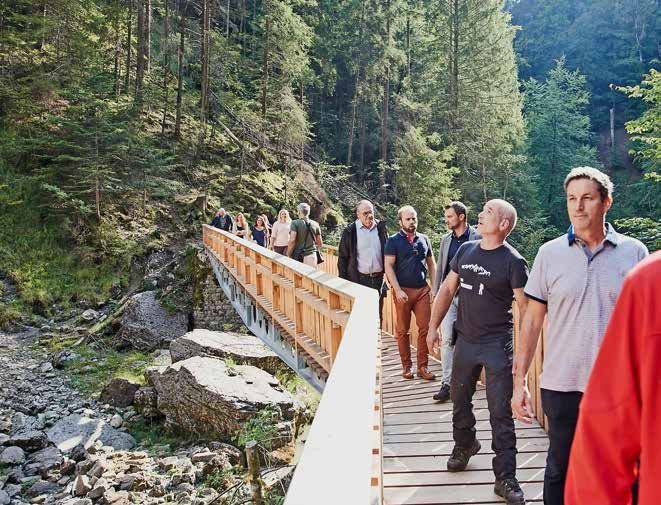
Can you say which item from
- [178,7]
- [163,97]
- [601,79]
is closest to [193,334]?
[163,97]

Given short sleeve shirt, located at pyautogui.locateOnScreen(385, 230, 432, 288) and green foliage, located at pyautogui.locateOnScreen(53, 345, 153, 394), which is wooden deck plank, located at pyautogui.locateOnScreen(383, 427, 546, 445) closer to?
short sleeve shirt, located at pyautogui.locateOnScreen(385, 230, 432, 288)

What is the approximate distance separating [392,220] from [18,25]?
17928 mm

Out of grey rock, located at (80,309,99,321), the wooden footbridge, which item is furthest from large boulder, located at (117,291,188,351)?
the wooden footbridge

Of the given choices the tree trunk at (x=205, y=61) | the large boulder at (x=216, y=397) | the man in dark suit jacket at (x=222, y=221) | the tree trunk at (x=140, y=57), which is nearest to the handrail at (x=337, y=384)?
the large boulder at (x=216, y=397)

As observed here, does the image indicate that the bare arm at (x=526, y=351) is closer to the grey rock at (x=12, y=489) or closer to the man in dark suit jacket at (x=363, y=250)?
the man in dark suit jacket at (x=363, y=250)

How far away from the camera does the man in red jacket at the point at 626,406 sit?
3.29ft

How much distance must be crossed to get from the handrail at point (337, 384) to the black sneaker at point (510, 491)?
1.32 meters

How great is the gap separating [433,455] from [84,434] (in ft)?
25.7

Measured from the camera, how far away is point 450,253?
5.12 meters

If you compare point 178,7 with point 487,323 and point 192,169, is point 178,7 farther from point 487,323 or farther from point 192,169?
point 487,323

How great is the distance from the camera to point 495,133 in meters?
29.7

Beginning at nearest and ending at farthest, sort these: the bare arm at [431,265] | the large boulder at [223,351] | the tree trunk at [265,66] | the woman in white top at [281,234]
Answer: the bare arm at [431,265], the woman in white top at [281,234], the large boulder at [223,351], the tree trunk at [265,66]

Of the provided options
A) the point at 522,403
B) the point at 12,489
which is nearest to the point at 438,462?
the point at 522,403

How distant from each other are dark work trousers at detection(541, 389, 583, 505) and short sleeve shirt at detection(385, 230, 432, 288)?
3.16 meters
